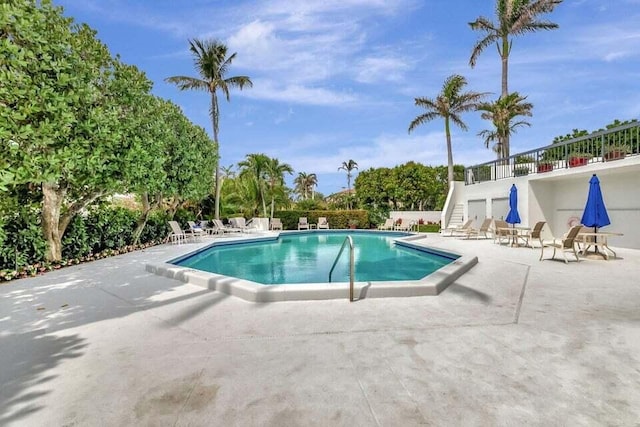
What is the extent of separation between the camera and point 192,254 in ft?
38.4

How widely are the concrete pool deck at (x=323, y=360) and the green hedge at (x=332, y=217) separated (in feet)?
66.9

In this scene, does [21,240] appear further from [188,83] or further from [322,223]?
[322,223]

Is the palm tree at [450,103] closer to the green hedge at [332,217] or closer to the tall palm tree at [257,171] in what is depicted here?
the green hedge at [332,217]

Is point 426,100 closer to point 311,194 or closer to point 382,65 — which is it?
point 382,65

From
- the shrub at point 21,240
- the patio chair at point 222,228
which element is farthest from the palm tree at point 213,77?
the shrub at point 21,240

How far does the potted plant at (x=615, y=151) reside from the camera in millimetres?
11329

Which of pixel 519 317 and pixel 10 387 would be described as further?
pixel 519 317

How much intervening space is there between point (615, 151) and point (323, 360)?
13964 mm

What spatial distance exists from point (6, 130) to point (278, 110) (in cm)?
2293

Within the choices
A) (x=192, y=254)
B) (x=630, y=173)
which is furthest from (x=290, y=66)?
(x=630, y=173)

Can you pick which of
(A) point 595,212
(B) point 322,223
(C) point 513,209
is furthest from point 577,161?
(B) point 322,223

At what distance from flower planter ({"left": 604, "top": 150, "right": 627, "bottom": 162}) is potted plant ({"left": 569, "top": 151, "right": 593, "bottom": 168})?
875mm

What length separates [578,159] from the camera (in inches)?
512

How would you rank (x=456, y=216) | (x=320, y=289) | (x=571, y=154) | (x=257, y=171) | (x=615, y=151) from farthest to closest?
(x=257, y=171)
(x=456, y=216)
(x=571, y=154)
(x=615, y=151)
(x=320, y=289)
